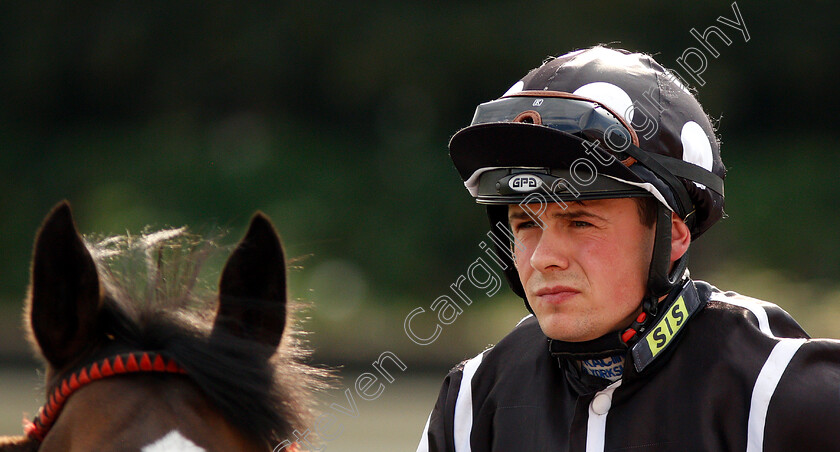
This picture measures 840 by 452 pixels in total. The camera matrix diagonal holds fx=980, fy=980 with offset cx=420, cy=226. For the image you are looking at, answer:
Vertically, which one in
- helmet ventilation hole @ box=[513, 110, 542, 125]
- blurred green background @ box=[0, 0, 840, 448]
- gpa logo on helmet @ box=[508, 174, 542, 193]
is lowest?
blurred green background @ box=[0, 0, 840, 448]

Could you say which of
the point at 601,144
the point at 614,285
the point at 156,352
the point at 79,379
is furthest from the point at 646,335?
the point at 79,379

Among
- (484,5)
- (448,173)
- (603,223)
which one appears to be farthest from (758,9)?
(603,223)

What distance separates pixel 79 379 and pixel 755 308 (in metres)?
1.26

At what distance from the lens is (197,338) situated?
195 centimetres

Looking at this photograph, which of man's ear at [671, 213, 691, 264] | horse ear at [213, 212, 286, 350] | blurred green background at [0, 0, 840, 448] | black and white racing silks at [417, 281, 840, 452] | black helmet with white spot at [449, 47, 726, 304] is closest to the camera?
black and white racing silks at [417, 281, 840, 452]

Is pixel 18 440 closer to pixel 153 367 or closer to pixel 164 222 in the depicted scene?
pixel 153 367

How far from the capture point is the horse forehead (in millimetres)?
1763

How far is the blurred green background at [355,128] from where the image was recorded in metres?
10.1

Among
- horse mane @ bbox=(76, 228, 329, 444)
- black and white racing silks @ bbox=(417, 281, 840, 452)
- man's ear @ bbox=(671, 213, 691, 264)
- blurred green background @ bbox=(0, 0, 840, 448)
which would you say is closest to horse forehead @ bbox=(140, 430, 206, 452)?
horse mane @ bbox=(76, 228, 329, 444)

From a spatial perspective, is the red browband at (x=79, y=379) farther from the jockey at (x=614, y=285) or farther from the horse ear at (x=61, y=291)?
the jockey at (x=614, y=285)

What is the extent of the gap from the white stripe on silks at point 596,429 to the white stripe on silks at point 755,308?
261 mm

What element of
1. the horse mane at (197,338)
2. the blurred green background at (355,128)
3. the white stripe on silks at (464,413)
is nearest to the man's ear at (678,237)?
the white stripe on silks at (464,413)

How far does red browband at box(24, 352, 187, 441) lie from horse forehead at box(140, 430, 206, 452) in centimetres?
17

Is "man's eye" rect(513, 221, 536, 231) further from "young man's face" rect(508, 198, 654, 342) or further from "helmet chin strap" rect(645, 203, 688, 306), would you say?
"helmet chin strap" rect(645, 203, 688, 306)
